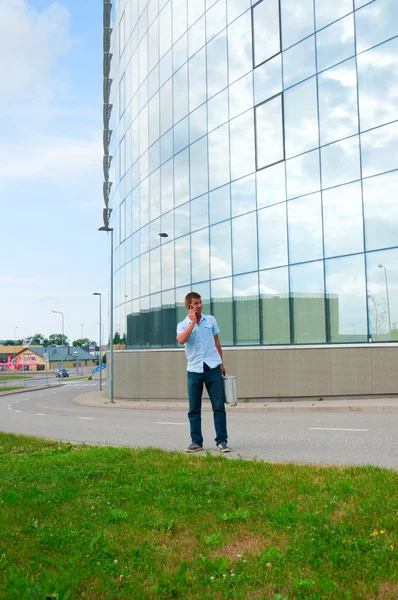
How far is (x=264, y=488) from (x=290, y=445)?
3.45 metres

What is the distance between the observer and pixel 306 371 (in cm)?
1836

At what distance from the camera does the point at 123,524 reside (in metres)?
3.86

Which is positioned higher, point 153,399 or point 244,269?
point 244,269

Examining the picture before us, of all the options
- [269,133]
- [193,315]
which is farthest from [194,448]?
[269,133]

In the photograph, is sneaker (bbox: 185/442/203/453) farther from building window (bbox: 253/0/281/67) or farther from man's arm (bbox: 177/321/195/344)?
building window (bbox: 253/0/281/67)

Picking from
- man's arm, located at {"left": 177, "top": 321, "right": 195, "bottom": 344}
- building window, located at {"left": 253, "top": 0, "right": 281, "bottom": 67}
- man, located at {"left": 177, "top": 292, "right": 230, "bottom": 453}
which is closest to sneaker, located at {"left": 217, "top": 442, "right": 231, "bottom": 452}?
man, located at {"left": 177, "top": 292, "right": 230, "bottom": 453}

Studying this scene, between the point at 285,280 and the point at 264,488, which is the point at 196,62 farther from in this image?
the point at 264,488

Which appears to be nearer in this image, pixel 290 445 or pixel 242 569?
pixel 242 569

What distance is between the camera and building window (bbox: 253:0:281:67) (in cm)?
2078

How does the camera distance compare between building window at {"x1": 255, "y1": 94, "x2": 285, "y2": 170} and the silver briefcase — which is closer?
the silver briefcase

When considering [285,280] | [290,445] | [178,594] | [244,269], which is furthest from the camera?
[244,269]

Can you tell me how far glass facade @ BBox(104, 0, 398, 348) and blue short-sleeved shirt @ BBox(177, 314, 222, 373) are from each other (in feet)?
35.2

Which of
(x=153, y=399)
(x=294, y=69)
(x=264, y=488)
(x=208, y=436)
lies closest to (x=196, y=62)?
(x=294, y=69)

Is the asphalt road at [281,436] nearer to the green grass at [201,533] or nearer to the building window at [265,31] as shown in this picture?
the green grass at [201,533]
